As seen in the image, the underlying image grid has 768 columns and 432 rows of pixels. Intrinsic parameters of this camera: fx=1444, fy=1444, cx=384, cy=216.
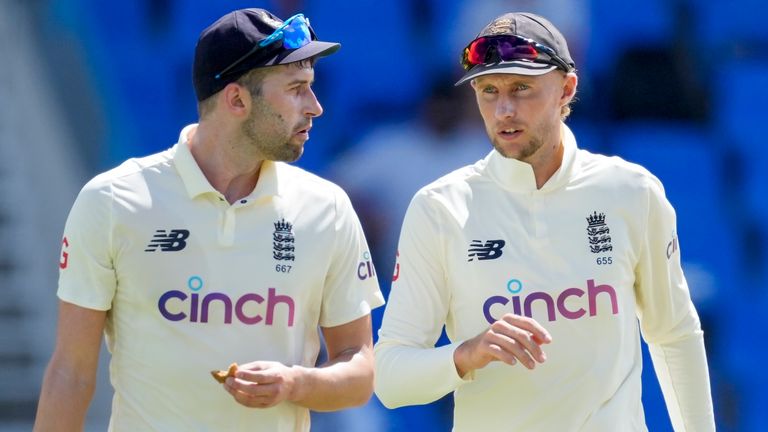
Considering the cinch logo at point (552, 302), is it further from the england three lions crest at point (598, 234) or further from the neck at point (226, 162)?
the neck at point (226, 162)

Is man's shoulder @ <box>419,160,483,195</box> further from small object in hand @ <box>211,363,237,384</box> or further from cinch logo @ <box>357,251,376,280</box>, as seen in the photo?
small object in hand @ <box>211,363,237,384</box>

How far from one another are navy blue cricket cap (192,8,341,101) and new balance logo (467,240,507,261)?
57 centimetres

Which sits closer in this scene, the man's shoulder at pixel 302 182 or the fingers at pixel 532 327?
the fingers at pixel 532 327

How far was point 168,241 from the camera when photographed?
3281mm

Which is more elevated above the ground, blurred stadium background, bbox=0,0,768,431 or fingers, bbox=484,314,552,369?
blurred stadium background, bbox=0,0,768,431

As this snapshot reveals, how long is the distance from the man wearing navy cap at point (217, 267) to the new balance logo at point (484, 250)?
0.99 feet

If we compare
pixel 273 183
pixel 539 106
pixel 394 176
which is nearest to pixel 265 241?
pixel 273 183

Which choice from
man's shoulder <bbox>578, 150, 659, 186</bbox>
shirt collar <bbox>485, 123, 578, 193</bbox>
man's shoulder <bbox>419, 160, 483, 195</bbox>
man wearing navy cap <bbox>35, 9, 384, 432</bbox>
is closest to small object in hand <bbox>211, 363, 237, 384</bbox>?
man wearing navy cap <bbox>35, 9, 384, 432</bbox>

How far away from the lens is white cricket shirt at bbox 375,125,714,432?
335 centimetres

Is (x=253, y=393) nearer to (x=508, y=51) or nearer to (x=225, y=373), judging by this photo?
(x=225, y=373)

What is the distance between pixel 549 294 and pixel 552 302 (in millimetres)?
20

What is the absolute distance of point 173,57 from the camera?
6.04 metres

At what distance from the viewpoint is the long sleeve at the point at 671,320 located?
346 cm

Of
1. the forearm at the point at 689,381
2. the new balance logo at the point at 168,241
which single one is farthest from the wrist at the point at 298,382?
the forearm at the point at 689,381
